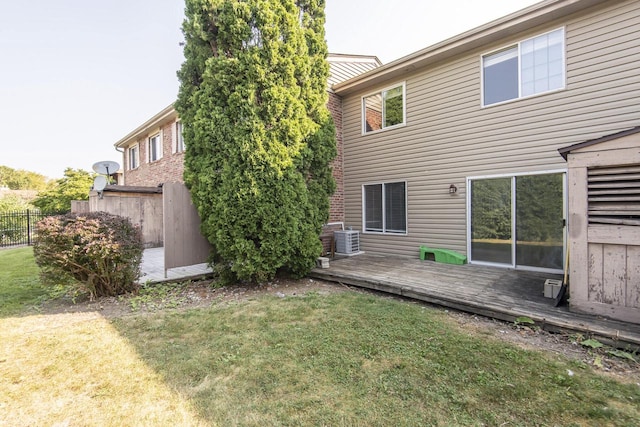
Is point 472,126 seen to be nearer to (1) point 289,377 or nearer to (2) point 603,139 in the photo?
(2) point 603,139

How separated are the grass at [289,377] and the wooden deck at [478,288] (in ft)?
2.14

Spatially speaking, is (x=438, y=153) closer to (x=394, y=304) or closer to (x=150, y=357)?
(x=394, y=304)

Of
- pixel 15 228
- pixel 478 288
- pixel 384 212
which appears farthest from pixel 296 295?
pixel 15 228

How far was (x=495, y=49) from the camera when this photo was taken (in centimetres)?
620

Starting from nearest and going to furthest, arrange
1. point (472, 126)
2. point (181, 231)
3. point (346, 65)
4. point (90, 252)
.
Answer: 1. point (90, 252)
2. point (181, 231)
3. point (472, 126)
4. point (346, 65)

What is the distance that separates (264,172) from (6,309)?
4.40m

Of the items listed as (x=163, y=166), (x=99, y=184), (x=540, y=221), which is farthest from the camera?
(x=163, y=166)

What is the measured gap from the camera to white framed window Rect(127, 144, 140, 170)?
1559cm

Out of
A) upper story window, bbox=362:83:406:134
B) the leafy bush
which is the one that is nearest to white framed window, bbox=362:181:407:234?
upper story window, bbox=362:83:406:134

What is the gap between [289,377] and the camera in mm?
2619

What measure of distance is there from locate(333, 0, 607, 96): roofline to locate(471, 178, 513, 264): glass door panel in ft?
9.58

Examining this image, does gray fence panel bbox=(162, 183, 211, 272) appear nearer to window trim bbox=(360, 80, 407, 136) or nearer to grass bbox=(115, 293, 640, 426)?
grass bbox=(115, 293, 640, 426)

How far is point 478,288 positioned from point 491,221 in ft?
7.06

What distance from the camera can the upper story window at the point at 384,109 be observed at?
25.8ft
